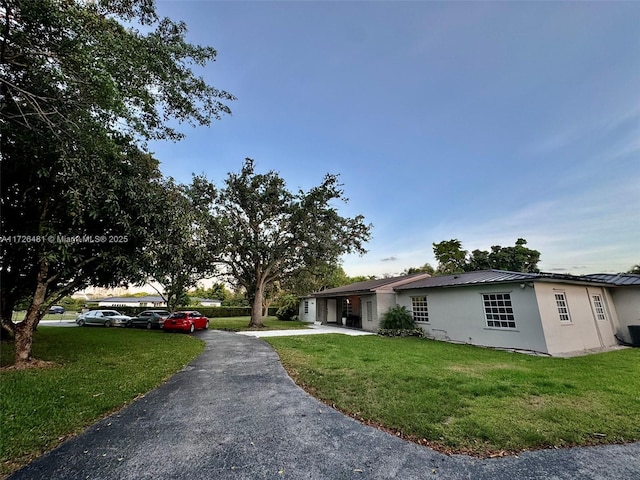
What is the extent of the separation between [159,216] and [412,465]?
25.5 ft

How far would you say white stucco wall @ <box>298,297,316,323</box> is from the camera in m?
25.3

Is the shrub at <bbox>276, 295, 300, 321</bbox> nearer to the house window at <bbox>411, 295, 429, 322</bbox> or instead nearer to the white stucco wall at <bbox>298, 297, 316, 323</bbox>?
the white stucco wall at <bbox>298, 297, 316, 323</bbox>

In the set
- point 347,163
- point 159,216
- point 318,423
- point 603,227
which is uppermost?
point 347,163

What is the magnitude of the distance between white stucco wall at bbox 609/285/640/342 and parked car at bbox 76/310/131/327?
31453mm

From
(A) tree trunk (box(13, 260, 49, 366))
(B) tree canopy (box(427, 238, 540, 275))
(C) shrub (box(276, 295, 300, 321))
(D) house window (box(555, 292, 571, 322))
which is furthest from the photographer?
(B) tree canopy (box(427, 238, 540, 275))

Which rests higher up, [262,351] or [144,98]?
[144,98]

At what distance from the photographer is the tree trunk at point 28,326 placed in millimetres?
7198

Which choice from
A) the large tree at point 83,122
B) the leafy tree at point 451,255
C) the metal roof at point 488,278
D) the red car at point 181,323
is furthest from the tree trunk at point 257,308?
the leafy tree at point 451,255

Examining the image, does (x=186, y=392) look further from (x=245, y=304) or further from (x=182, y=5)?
(x=245, y=304)

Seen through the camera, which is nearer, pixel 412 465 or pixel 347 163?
pixel 412 465

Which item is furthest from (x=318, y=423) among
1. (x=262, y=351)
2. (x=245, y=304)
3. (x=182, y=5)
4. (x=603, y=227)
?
(x=245, y=304)

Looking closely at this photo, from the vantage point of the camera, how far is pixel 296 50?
39.4 ft

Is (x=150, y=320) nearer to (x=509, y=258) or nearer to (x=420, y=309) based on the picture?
(x=420, y=309)

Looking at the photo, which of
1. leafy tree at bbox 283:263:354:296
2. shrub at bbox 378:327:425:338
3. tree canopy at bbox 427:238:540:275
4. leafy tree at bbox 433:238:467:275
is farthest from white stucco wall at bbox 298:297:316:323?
leafy tree at bbox 433:238:467:275
